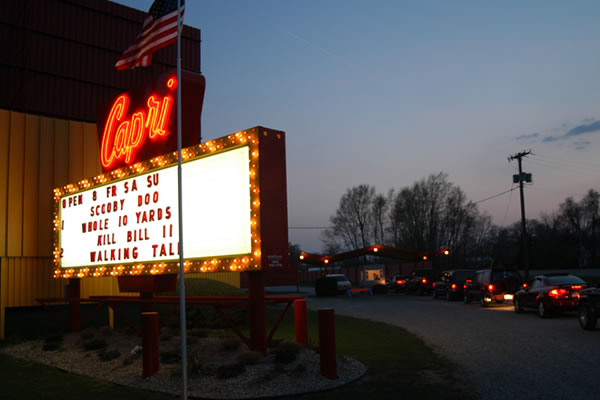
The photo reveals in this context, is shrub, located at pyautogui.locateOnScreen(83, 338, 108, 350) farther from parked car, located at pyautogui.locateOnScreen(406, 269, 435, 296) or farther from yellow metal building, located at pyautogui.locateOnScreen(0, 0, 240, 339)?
parked car, located at pyautogui.locateOnScreen(406, 269, 435, 296)

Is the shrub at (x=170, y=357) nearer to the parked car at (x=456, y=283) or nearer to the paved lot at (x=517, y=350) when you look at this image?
the paved lot at (x=517, y=350)

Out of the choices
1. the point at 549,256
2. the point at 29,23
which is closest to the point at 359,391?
the point at 29,23

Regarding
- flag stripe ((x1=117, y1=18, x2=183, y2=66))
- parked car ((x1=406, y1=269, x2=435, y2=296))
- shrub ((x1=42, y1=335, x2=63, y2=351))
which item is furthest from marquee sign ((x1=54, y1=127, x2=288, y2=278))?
parked car ((x1=406, y1=269, x2=435, y2=296))

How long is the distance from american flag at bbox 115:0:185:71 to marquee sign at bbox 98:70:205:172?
0.85 meters

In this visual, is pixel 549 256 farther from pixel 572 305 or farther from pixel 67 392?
pixel 67 392

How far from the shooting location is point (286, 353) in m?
9.08

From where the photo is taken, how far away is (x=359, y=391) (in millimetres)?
7758

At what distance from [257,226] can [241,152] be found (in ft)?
4.84

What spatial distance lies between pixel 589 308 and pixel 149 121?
40.2ft

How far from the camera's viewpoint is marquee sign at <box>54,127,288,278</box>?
9109 mm

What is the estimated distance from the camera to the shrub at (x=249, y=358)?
8.97m

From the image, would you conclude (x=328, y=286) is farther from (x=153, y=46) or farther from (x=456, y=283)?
(x=153, y=46)

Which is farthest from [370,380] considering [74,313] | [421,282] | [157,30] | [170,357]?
[421,282]

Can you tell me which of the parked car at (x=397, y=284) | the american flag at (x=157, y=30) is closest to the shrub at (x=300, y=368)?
the american flag at (x=157, y=30)
